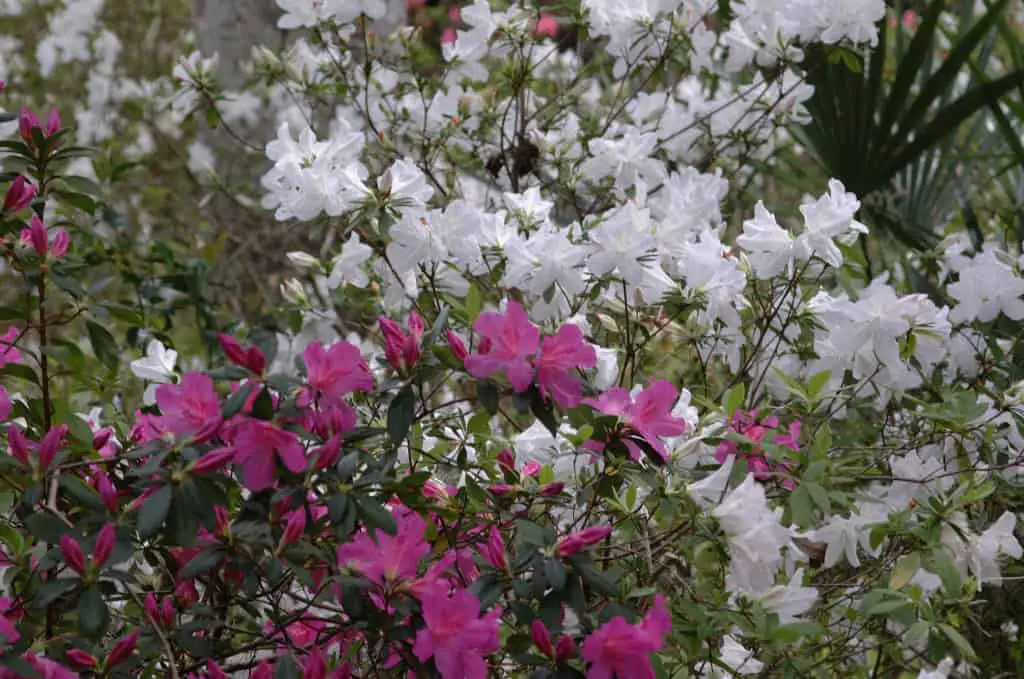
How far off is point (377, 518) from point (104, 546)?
27 cm

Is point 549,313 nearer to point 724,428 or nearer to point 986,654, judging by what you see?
point 724,428

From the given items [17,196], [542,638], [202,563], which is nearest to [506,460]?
[542,638]

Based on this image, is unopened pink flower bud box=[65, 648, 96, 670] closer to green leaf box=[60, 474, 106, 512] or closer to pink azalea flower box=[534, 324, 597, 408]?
green leaf box=[60, 474, 106, 512]

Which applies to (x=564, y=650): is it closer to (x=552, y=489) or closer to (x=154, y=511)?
(x=552, y=489)

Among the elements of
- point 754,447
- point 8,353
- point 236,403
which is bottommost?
point 8,353

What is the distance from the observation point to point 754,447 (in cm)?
138

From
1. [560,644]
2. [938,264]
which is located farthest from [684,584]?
[938,264]

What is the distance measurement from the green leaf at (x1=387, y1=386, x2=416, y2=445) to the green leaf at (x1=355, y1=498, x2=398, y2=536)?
7 cm

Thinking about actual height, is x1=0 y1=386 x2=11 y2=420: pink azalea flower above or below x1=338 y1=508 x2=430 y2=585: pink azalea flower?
below

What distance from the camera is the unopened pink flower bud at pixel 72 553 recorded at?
1.16 meters

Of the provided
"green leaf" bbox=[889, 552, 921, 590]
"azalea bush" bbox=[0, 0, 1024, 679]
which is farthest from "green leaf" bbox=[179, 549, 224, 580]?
"green leaf" bbox=[889, 552, 921, 590]

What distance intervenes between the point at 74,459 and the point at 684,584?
0.76 meters

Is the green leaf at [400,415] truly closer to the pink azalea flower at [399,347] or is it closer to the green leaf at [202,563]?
the pink azalea flower at [399,347]

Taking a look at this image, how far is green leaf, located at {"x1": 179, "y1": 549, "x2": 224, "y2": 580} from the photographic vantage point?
115cm
